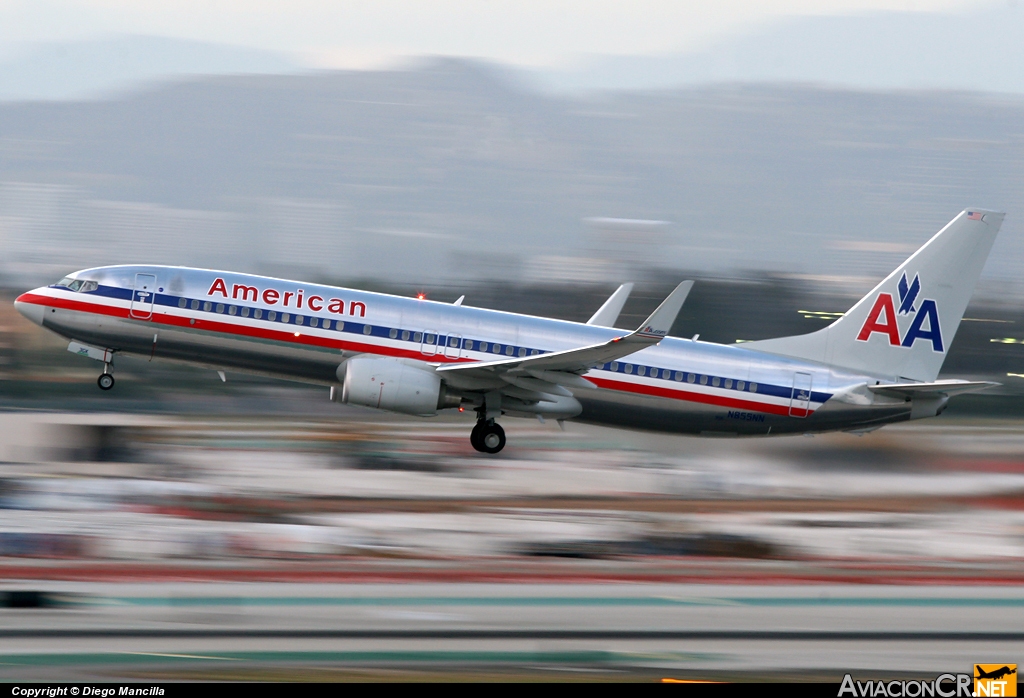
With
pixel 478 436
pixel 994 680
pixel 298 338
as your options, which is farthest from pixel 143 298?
pixel 994 680

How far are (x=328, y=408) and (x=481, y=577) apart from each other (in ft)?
101

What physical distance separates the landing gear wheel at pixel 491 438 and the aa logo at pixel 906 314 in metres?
10.0

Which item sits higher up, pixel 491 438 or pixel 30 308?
pixel 30 308

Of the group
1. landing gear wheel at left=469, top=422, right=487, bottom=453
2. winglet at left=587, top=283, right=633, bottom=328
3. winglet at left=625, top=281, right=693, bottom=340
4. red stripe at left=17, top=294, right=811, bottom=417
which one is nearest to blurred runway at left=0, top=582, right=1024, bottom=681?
winglet at left=625, top=281, right=693, bottom=340

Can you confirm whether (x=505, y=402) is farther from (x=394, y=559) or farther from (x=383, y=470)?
(x=383, y=470)

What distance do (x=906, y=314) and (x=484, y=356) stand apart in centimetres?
1161

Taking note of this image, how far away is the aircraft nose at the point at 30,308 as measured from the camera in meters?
26.4

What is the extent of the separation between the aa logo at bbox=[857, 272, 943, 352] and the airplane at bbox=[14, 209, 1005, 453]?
0.06 metres

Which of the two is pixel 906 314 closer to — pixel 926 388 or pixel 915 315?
pixel 915 315

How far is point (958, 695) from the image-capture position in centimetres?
1519

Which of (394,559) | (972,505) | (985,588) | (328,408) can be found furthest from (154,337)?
(328,408)

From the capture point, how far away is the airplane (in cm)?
2588

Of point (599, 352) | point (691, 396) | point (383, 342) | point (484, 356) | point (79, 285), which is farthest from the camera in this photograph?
point (691, 396)

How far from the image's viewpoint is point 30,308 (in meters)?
26.5
